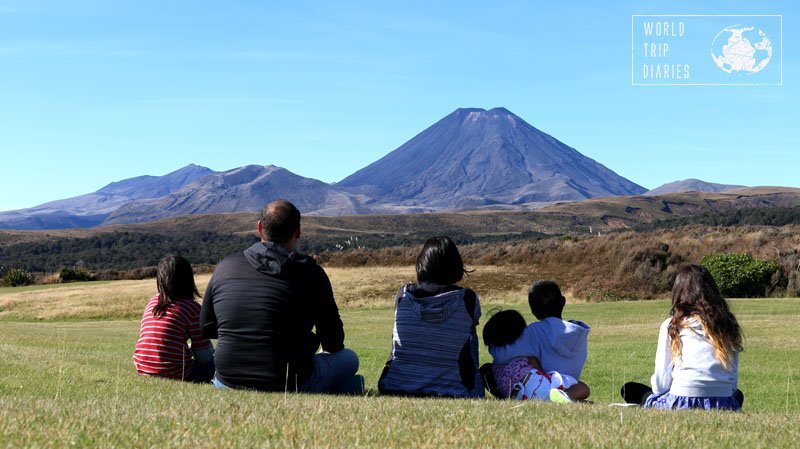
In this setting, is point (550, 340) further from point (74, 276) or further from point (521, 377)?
point (74, 276)

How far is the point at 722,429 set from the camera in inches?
215

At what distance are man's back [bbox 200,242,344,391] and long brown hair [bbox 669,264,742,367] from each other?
288 cm

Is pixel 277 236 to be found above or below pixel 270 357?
above

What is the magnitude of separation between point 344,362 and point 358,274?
3738 centimetres

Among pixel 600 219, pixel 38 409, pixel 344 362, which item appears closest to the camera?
pixel 38 409

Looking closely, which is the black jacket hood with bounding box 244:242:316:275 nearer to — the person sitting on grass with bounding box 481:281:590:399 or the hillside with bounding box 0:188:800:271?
the person sitting on grass with bounding box 481:281:590:399

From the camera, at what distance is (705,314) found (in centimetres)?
701

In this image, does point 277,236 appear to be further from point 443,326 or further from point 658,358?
point 658,358

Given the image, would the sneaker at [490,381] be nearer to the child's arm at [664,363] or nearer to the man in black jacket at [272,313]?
the child's arm at [664,363]

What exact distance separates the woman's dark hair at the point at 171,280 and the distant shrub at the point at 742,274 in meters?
27.4

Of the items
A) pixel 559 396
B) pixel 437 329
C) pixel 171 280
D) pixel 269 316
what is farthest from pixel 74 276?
pixel 559 396

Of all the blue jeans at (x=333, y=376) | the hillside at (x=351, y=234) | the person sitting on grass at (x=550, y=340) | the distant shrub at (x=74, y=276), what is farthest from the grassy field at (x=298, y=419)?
the distant shrub at (x=74, y=276)

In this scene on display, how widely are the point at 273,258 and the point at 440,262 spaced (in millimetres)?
1452

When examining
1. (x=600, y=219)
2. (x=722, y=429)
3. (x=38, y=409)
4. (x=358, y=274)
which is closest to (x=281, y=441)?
(x=38, y=409)
